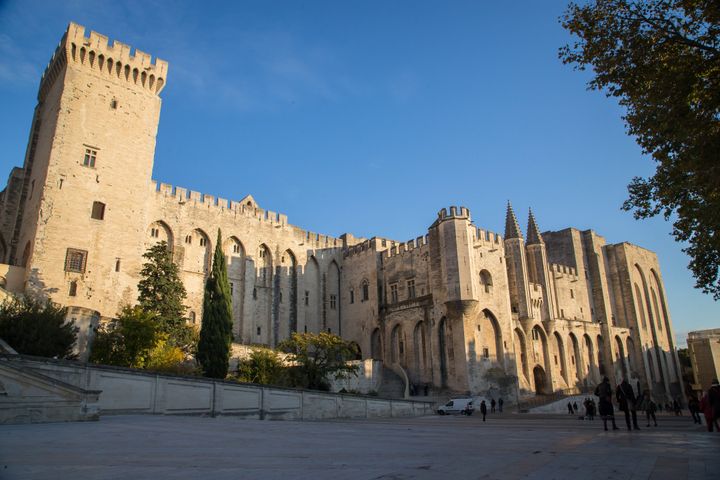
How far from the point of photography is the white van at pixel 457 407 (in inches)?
1115

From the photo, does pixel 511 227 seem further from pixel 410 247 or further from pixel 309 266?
pixel 309 266

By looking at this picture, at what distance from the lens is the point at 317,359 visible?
1078 inches

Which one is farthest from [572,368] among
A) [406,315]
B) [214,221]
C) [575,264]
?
[214,221]

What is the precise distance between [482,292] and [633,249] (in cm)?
2590

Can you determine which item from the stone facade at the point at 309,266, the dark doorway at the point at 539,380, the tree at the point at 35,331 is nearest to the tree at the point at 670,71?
the tree at the point at 35,331

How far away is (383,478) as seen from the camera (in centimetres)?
487

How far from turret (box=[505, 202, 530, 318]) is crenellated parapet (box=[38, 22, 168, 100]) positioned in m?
26.3

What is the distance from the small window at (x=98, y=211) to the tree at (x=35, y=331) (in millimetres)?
9667

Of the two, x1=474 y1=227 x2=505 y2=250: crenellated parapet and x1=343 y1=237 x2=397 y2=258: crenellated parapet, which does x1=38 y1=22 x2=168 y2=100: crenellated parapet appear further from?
x1=474 y1=227 x2=505 y2=250: crenellated parapet

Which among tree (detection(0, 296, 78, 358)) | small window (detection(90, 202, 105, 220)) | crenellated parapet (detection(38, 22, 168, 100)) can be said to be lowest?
tree (detection(0, 296, 78, 358))

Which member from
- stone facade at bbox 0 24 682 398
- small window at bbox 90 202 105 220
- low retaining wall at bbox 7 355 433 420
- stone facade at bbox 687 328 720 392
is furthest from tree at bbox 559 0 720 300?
stone facade at bbox 687 328 720 392

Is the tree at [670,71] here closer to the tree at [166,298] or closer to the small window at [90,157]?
the tree at [166,298]

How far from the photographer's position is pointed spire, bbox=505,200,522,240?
39.7 m

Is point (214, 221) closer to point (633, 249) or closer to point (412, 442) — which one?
point (412, 442)
